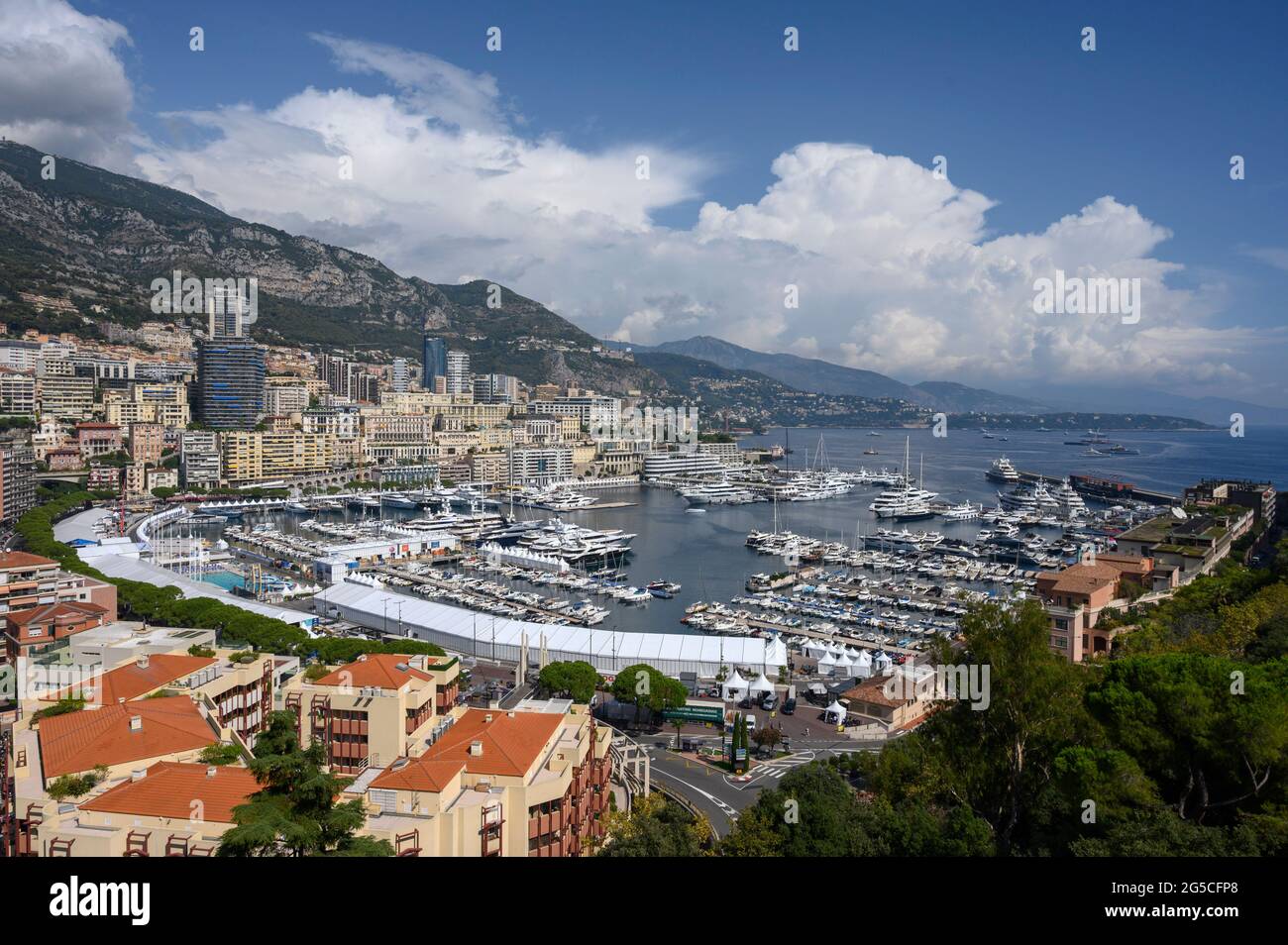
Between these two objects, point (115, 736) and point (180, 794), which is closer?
point (180, 794)

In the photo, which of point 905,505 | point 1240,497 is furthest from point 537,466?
point 1240,497

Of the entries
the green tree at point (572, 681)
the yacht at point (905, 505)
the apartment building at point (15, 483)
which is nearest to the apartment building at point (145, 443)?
the apartment building at point (15, 483)

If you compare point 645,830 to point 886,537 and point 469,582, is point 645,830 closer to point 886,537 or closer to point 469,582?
point 469,582

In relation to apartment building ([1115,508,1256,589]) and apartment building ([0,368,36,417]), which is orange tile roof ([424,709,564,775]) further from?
apartment building ([0,368,36,417])

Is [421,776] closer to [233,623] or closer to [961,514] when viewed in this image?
[233,623]

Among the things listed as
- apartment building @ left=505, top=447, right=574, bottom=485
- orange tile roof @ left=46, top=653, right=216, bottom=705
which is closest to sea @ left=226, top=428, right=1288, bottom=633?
apartment building @ left=505, top=447, right=574, bottom=485

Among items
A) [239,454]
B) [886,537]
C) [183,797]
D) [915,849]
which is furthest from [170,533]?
[915,849]
